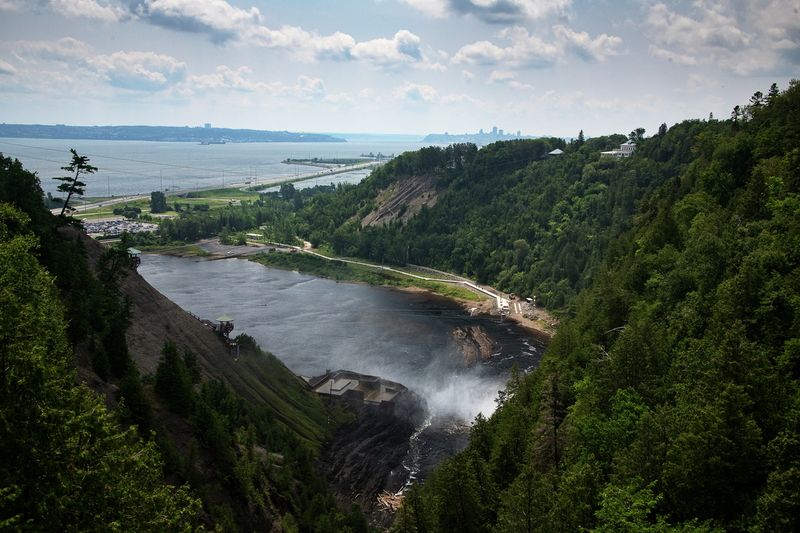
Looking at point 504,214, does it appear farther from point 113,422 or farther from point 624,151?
point 113,422

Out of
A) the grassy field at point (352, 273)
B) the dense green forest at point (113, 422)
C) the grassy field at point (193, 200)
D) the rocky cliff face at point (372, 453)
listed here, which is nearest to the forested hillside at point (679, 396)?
the dense green forest at point (113, 422)

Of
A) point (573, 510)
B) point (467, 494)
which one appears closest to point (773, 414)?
point (573, 510)

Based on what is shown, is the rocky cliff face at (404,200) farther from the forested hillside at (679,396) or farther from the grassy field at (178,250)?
the forested hillside at (679,396)

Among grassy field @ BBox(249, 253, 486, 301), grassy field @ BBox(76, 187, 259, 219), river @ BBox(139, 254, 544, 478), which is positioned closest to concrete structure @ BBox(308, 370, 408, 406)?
river @ BBox(139, 254, 544, 478)

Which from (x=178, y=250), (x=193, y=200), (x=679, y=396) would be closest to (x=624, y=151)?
(x=178, y=250)

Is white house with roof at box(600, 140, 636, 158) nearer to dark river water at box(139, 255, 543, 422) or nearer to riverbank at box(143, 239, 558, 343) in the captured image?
riverbank at box(143, 239, 558, 343)

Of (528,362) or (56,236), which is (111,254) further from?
(528,362)
